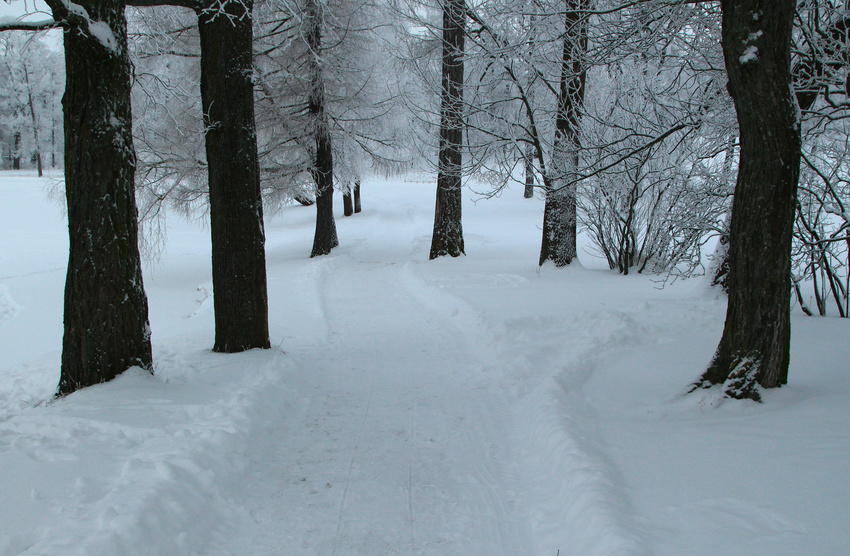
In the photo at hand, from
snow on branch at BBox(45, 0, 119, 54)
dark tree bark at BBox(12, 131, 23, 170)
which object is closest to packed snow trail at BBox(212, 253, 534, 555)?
snow on branch at BBox(45, 0, 119, 54)

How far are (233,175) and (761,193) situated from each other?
5281 millimetres

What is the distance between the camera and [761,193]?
4.20 metres

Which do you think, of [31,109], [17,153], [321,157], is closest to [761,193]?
[321,157]

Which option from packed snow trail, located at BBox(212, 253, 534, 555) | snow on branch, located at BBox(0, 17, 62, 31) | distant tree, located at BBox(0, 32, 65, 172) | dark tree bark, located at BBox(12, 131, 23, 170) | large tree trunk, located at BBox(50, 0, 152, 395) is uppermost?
distant tree, located at BBox(0, 32, 65, 172)

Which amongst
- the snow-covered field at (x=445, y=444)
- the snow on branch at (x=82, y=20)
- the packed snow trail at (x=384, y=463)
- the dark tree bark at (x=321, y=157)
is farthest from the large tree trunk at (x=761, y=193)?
the dark tree bark at (x=321, y=157)

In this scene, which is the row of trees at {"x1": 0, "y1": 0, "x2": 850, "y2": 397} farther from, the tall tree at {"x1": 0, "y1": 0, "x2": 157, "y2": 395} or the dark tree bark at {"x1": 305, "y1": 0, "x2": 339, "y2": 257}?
the dark tree bark at {"x1": 305, "y1": 0, "x2": 339, "y2": 257}

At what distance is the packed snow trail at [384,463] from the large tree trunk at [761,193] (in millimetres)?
2151

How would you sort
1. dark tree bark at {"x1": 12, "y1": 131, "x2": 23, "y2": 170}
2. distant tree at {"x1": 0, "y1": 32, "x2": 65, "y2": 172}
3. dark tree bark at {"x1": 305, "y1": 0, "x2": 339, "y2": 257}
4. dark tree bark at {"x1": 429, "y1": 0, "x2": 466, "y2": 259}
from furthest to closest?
dark tree bark at {"x1": 12, "y1": 131, "x2": 23, "y2": 170} → distant tree at {"x1": 0, "y1": 32, "x2": 65, "y2": 172} → dark tree bark at {"x1": 305, "y1": 0, "x2": 339, "y2": 257} → dark tree bark at {"x1": 429, "y1": 0, "x2": 466, "y2": 259}

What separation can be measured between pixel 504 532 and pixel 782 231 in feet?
10.4

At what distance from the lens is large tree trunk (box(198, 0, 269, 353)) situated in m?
6.01

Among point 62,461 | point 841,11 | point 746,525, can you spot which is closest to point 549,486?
point 746,525

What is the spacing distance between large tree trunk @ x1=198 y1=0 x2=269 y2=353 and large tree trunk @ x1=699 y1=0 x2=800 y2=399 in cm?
486

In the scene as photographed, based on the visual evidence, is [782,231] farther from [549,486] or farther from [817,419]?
[549,486]

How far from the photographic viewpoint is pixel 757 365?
436cm
